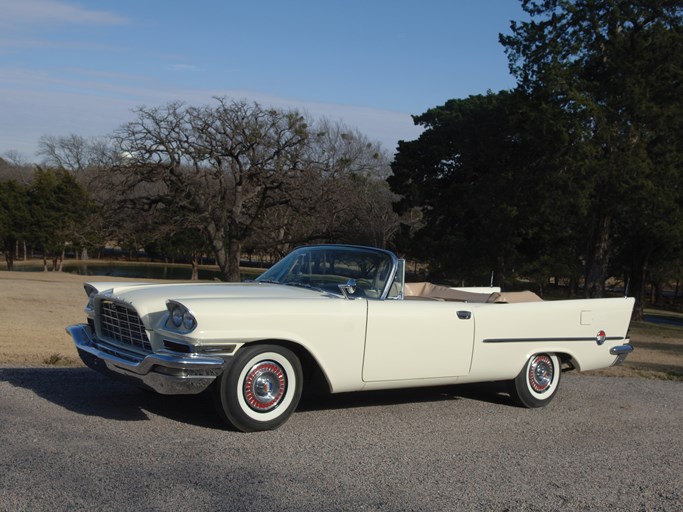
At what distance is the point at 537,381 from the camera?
25.0 feet

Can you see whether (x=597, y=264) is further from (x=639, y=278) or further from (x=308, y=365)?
(x=308, y=365)

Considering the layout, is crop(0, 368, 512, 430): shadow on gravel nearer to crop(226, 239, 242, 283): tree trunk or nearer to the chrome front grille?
the chrome front grille

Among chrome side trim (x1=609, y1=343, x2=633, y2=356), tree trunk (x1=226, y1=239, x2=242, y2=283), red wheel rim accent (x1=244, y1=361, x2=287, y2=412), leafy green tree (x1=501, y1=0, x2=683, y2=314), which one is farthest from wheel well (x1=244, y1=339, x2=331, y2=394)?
tree trunk (x1=226, y1=239, x2=242, y2=283)

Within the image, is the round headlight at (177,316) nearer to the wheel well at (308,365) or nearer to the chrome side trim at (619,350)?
the wheel well at (308,365)

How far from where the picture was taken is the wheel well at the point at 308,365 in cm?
589

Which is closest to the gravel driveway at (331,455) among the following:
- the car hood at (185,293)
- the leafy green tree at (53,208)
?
the car hood at (185,293)

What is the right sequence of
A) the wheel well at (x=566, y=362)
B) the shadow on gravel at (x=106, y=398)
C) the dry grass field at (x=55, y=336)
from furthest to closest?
the dry grass field at (x=55, y=336)
the wheel well at (x=566, y=362)
the shadow on gravel at (x=106, y=398)

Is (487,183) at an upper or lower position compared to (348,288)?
upper

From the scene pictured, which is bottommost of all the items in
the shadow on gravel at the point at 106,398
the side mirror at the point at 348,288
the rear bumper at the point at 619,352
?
the shadow on gravel at the point at 106,398

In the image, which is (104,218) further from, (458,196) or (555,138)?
(555,138)

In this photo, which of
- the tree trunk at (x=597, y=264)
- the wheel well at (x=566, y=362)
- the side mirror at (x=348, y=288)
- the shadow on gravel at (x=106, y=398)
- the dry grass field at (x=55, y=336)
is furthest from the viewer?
the tree trunk at (x=597, y=264)

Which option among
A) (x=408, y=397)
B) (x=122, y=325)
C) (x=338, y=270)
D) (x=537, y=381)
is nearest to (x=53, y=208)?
(x=408, y=397)

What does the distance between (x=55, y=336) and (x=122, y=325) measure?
9.24 metres

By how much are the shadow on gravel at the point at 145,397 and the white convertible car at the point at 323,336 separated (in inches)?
16.0
